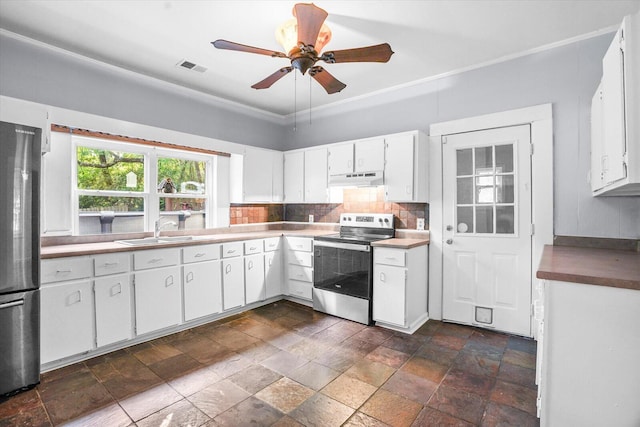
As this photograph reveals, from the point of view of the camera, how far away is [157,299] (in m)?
3.01

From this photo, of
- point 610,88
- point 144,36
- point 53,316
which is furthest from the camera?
point 144,36

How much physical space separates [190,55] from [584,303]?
3.47 m

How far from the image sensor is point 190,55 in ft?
10.0

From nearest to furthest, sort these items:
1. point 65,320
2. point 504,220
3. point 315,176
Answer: point 65,320
point 504,220
point 315,176

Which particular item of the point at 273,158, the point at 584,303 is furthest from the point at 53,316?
the point at 584,303

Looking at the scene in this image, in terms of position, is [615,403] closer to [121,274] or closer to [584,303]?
[584,303]

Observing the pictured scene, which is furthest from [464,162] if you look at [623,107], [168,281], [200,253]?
[168,281]

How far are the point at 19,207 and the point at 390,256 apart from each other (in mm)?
2940

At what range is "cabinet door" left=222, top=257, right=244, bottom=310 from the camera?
3.56m

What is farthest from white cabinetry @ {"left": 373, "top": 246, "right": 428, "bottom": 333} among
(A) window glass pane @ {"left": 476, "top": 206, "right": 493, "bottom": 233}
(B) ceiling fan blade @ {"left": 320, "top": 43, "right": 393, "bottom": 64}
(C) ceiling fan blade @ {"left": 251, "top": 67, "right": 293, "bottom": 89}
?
(C) ceiling fan blade @ {"left": 251, "top": 67, "right": 293, "bottom": 89}

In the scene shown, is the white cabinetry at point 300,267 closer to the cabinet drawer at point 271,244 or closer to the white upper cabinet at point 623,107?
the cabinet drawer at point 271,244

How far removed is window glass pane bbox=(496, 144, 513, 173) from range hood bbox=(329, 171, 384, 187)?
1143 mm

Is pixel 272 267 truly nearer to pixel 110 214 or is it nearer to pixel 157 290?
pixel 157 290

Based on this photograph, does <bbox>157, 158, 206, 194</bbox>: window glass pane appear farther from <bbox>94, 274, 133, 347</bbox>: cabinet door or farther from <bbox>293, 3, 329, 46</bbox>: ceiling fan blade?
<bbox>293, 3, 329, 46</bbox>: ceiling fan blade
